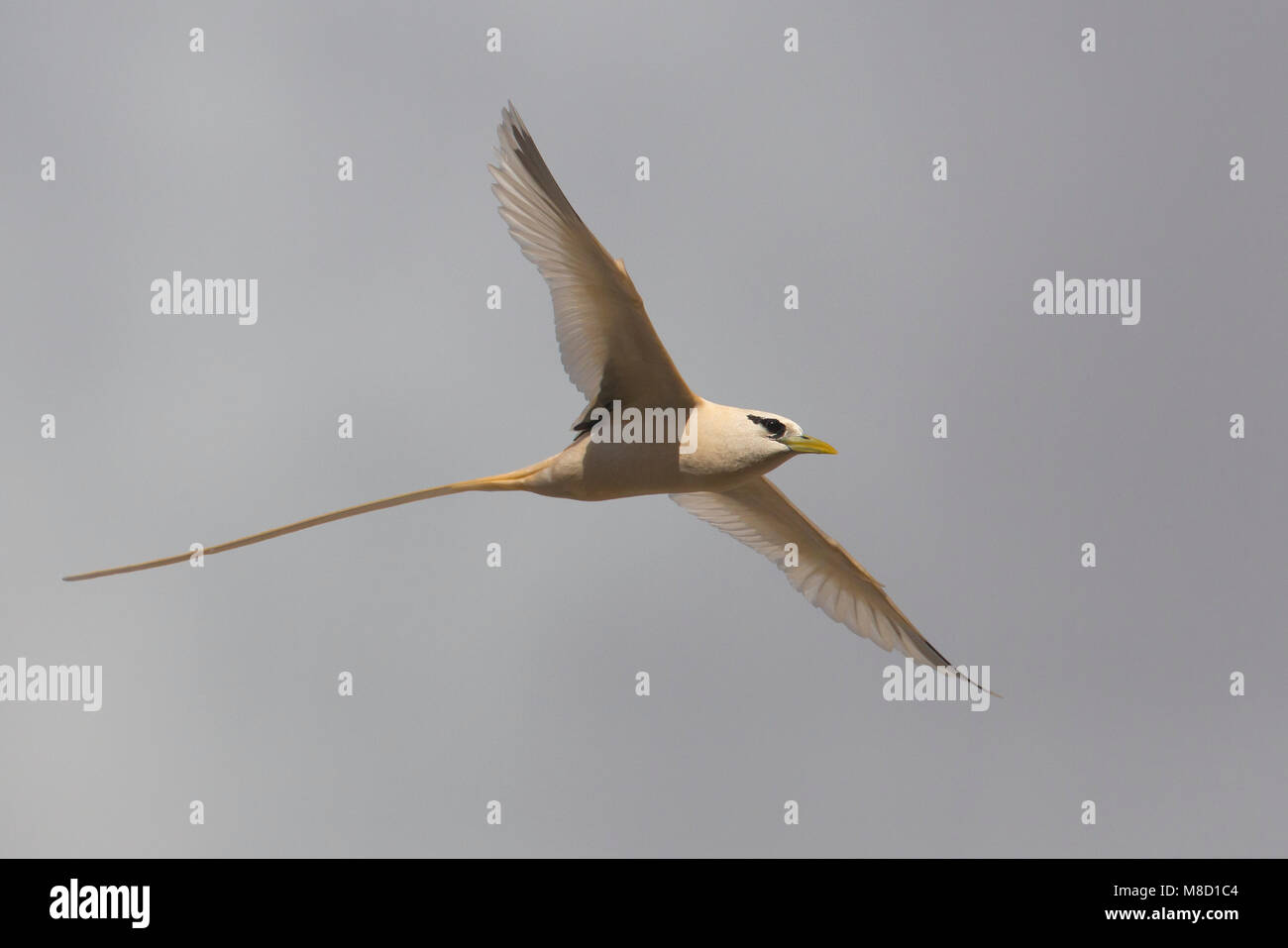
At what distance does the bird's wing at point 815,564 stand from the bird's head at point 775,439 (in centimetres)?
264

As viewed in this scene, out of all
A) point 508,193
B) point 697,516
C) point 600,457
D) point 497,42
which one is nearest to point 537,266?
point 508,193

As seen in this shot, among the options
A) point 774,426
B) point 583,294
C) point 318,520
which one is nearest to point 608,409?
point 583,294

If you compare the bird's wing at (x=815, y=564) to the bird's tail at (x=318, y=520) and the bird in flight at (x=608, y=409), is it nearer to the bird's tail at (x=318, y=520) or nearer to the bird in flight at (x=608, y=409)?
the bird in flight at (x=608, y=409)

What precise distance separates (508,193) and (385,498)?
3.10 metres

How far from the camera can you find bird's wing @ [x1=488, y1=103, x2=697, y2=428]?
39.7ft

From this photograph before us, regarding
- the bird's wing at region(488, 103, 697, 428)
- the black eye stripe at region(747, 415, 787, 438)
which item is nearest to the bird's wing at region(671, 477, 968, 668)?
the black eye stripe at region(747, 415, 787, 438)

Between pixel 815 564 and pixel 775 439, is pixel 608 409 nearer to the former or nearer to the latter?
pixel 775 439

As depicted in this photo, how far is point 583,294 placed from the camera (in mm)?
12969

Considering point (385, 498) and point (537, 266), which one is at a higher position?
point (537, 266)

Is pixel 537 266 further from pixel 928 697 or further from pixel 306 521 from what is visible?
pixel 928 697

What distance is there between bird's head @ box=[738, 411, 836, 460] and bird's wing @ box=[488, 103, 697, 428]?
698mm

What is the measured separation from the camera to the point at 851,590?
16.4 m

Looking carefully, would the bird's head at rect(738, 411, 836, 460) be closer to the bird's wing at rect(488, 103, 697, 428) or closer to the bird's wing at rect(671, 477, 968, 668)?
the bird's wing at rect(488, 103, 697, 428)

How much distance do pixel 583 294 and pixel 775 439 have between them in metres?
2.39
